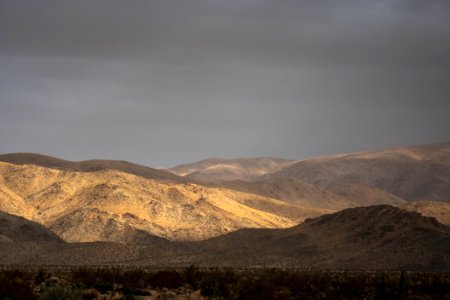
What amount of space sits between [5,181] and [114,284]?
94425mm

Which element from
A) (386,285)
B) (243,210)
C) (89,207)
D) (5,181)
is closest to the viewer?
(386,285)

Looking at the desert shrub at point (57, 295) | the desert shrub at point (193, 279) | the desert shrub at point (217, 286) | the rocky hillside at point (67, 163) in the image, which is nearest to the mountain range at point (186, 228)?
the rocky hillside at point (67, 163)

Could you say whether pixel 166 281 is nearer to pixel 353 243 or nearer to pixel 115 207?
pixel 353 243

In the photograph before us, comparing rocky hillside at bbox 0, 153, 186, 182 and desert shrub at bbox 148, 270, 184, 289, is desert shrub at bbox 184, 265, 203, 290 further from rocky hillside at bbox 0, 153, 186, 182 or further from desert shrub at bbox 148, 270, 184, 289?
rocky hillside at bbox 0, 153, 186, 182

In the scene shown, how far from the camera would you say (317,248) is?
283ft

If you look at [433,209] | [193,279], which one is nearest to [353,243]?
[433,209]

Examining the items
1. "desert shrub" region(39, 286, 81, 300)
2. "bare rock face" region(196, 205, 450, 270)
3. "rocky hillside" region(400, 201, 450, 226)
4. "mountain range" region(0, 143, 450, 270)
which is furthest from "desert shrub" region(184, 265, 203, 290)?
"rocky hillside" region(400, 201, 450, 226)

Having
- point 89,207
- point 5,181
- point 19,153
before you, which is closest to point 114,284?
point 89,207

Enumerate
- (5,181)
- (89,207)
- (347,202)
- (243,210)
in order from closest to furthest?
(89,207) < (5,181) < (243,210) < (347,202)

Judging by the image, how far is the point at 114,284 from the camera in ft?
90.8

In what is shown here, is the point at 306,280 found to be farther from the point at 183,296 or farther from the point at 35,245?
the point at 35,245

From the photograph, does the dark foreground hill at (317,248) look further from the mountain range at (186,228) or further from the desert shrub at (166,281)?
the desert shrub at (166,281)

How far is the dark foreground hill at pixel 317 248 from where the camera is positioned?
74.2 m

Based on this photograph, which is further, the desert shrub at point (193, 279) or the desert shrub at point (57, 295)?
the desert shrub at point (193, 279)
